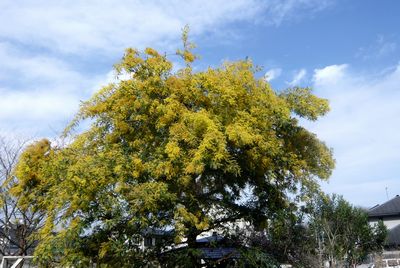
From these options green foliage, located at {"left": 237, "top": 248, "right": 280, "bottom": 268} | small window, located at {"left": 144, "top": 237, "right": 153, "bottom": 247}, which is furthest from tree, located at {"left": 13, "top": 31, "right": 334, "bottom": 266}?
green foliage, located at {"left": 237, "top": 248, "right": 280, "bottom": 268}

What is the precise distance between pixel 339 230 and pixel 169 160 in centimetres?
831

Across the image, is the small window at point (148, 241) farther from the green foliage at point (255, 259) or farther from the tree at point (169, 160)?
the green foliage at point (255, 259)

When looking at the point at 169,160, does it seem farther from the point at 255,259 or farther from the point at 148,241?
the point at 255,259

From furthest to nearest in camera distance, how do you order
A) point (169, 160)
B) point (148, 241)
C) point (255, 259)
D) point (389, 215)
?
point (389, 215) < point (148, 241) < point (255, 259) < point (169, 160)

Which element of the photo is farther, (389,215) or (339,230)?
(389,215)

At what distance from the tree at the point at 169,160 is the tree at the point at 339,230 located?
2.59m

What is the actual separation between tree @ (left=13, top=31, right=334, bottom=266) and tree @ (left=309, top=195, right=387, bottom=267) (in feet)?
8.50

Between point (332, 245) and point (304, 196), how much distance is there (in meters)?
3.04

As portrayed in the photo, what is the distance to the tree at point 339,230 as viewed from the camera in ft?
45.8

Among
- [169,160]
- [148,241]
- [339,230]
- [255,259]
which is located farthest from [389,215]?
[169,160]

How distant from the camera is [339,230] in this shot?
602 inches

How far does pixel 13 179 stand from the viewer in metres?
13.0

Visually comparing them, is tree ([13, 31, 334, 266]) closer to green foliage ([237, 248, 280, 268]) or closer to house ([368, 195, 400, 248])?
green foliage ([237, 248, 280, 268])

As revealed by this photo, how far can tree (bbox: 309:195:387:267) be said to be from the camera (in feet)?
45.8
